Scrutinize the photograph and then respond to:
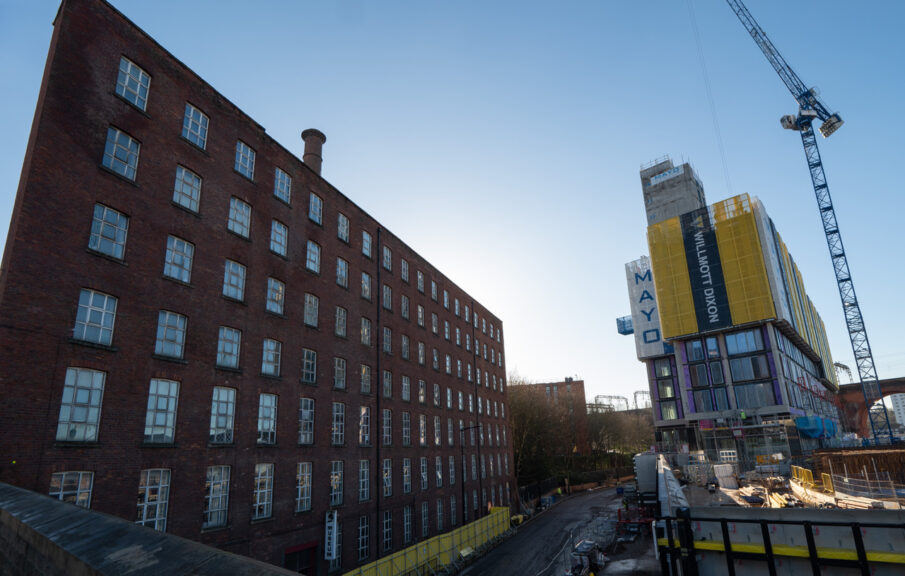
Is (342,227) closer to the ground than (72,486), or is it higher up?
higher up

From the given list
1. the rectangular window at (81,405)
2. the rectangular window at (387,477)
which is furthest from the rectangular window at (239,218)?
the rectangular window at (387,477)

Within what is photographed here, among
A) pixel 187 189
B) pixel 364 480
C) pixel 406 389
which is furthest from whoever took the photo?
pixel 406 389

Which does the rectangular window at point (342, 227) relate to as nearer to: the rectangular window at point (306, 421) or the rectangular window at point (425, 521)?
the rectangular window at point (306, 421)

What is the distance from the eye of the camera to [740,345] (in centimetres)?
6322

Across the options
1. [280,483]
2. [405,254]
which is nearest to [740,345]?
[405,254]

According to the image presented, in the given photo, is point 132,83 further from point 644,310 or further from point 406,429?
point 644,310

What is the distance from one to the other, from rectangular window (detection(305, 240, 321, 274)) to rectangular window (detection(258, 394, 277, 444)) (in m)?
7.90

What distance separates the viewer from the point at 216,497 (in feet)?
65.4

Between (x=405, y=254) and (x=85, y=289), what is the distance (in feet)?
84.4

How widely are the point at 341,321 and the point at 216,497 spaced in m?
12.6

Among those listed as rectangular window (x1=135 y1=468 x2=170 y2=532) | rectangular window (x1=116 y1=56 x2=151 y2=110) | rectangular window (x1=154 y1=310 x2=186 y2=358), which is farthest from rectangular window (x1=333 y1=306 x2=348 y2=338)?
rectangular window (x1=116 y1=56 x2=151 y2=110)

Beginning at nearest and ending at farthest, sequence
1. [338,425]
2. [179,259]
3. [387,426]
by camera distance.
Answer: [179,259], [338,425], [387,426]

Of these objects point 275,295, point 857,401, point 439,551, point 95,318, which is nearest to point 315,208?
point 275,295

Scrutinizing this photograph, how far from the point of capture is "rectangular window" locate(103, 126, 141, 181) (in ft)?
59.7
